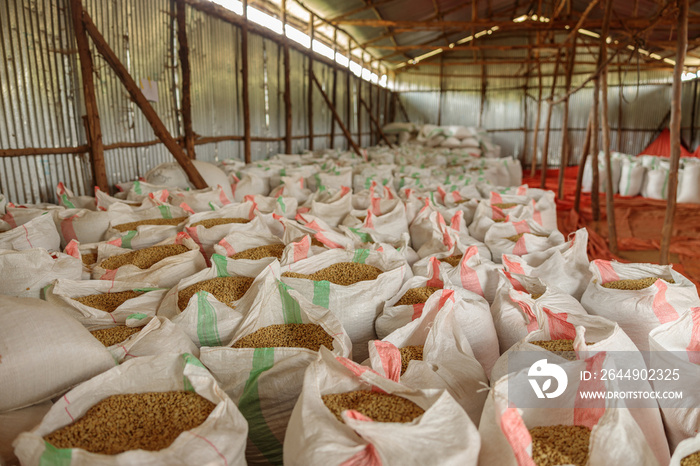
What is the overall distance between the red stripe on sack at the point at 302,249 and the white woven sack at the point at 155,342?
2.15 ft

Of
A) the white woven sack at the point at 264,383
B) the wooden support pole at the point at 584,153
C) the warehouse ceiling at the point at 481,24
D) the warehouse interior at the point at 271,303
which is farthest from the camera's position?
the warehouse ceiling at the point at 481,24

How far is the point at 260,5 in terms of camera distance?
6.46 m

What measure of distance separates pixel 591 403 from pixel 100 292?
165 centimetres

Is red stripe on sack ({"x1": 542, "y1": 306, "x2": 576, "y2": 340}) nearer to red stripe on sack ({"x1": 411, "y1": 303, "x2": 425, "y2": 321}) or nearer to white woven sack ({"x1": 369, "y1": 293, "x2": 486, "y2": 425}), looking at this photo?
white woven sack ({"x1": 369, "y1": 293, "x2": 486, "y2": 425})

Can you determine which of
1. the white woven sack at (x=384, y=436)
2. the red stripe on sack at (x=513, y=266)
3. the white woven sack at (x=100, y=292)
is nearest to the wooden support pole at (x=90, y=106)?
the white woven sack at (x=100, y=292)

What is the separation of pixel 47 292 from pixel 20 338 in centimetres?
57

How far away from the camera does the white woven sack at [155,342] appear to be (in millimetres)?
1235

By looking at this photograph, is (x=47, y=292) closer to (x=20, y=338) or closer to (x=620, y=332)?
(x=20, y=338)

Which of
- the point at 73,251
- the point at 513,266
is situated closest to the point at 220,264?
the point at 73,251

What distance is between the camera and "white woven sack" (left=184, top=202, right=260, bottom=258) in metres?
2.28

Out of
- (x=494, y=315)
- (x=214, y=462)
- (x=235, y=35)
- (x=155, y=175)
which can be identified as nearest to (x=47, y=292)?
(x=214, y=462)

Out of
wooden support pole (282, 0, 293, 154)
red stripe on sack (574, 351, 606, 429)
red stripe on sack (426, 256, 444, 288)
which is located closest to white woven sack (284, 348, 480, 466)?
red stripe on sack (574, 351, 606, 429)

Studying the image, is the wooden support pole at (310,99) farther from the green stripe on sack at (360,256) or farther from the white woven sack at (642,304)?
the white woven sack at (642,304)

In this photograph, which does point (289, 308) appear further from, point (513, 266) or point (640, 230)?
point (640, 230)
